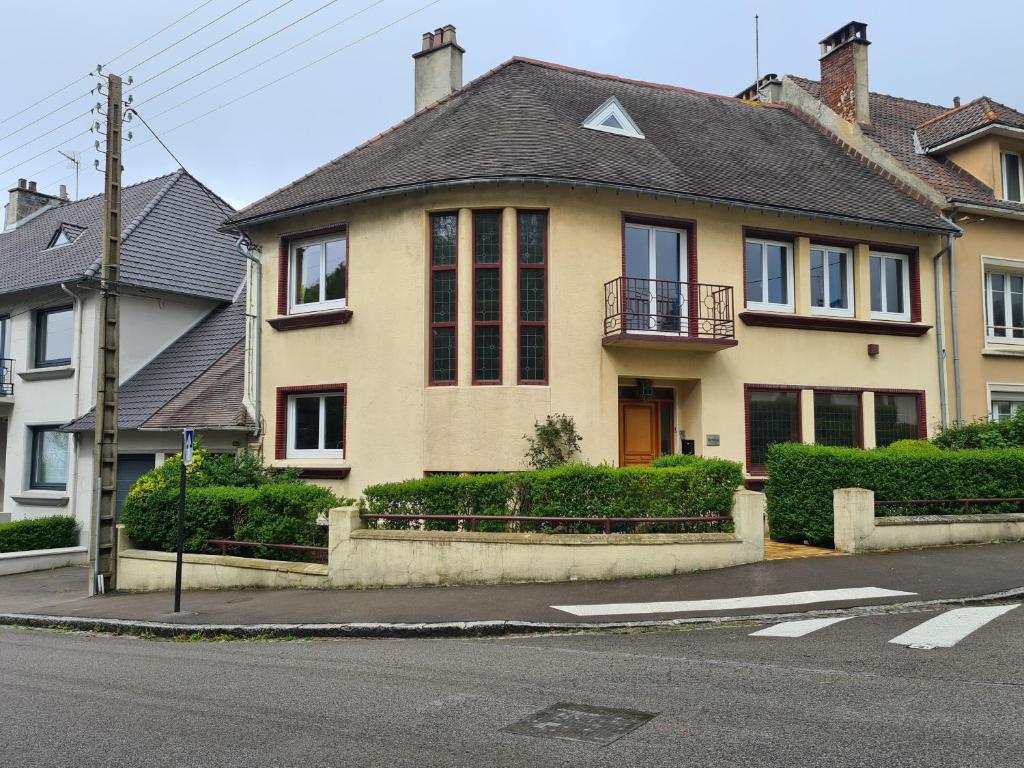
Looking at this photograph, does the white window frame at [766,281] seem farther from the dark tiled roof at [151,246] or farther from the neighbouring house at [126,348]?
the dark tiled roof at [151,246]

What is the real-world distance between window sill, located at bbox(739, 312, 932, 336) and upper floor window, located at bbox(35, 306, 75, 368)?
1572cm

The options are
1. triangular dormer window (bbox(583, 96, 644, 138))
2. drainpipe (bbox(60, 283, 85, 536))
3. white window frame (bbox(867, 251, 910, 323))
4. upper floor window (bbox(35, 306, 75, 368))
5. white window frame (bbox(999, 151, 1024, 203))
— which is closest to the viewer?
triangular dormer window (bbox(583, 96, 644, 138))

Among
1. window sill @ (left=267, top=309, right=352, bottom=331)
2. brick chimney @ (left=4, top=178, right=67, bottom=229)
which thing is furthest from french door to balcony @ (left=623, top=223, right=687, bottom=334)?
brick chimney @ (left=4, top=178, right=67, bottom=229)

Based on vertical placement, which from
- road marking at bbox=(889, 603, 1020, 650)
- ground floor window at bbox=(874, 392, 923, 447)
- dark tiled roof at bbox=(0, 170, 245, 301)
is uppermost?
dark tiled roof at bbox=(0, 170, 245, 301)

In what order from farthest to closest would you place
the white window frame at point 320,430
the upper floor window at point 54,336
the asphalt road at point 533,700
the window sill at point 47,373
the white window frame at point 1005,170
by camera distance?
the upper floor window at point 54,336
the window sill at point 47,373
the white window frame at point 1005,170
the white window frame at point 320,430
the asphalt road at point 533,700

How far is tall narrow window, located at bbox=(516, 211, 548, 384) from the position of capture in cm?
1447

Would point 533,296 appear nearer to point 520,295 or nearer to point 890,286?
point 520,295

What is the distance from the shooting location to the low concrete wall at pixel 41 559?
1792 centimetres

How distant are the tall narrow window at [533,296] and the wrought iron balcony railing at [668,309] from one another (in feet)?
3.66

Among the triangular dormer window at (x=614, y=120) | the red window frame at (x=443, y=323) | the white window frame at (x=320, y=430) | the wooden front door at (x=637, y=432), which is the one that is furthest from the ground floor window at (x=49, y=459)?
the triangular dormer window at (x=614, y=120)

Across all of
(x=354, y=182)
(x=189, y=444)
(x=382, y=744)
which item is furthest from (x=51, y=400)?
(x=382, y=744)

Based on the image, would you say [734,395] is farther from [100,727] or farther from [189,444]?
[100,727]

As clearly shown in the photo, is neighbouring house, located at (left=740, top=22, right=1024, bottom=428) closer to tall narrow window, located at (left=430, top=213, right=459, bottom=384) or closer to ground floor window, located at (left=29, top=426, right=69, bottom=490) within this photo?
tall narrow window, located at (left=430, top=213, right=459, bottom=384)

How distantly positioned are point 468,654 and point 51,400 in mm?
16992
